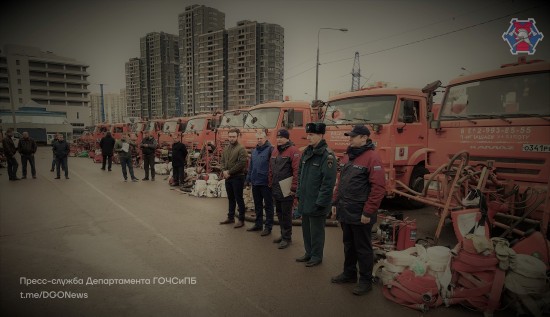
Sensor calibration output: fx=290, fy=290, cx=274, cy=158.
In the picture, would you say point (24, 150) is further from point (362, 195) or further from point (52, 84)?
point (52, 84)

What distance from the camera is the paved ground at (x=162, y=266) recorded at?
3088 millimetres

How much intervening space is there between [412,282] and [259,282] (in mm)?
1762

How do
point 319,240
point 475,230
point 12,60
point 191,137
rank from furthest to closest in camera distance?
point 12,60, point 191,137, point 319,240, point 475,230

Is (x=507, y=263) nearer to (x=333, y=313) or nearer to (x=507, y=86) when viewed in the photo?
(x=333, y=313)

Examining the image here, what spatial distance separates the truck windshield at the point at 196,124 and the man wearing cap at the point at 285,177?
9.69 meters

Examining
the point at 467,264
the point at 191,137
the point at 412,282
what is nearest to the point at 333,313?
the point at 412,282

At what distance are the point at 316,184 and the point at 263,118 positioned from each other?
5.56 m

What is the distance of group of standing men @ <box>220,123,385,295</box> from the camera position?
3318mm

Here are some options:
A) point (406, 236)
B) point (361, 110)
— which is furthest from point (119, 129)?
point (406, 236)

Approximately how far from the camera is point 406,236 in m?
4.12

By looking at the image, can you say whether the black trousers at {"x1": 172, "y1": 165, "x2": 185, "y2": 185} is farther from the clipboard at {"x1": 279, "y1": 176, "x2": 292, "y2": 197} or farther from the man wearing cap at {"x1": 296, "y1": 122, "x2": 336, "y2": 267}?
the man wearing cap at {"x1": 296, "y1": 122, "x2": 336, "y2": 267}

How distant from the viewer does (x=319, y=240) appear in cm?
408

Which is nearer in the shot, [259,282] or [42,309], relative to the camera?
[42,309]

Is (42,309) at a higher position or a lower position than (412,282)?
lower
